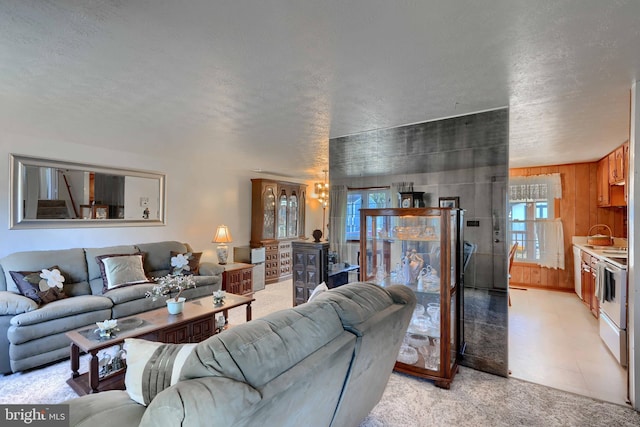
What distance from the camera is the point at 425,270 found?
105 inches

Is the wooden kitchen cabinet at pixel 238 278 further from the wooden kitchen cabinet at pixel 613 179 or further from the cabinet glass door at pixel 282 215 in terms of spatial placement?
the wooden kitchen cabinet at pixel 613 179

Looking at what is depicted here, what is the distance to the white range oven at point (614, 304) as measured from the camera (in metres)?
2.80

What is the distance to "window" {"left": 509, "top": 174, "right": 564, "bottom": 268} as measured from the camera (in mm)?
5520

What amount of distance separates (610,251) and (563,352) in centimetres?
194

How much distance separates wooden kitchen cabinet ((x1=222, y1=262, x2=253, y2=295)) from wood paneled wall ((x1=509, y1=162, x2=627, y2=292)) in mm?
5394

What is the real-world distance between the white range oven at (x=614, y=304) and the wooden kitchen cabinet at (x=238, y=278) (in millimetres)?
4878

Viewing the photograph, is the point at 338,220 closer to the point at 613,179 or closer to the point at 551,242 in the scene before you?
the point at 613,179

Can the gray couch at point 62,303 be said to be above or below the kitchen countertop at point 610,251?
below

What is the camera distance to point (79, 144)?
3.93m

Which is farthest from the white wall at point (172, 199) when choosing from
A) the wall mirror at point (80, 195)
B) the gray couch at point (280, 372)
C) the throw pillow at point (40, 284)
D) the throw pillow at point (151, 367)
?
the throw pillow at point (151, 367)

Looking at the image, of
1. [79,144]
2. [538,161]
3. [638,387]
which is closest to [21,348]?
[79,144]

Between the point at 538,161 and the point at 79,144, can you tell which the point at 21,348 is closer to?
the point at 79,144

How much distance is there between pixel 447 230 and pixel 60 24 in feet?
9.13

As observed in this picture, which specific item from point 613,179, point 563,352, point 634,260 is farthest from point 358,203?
point 613,179
